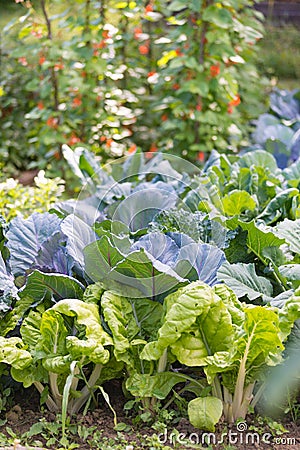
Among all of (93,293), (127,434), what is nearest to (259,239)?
(93,293)

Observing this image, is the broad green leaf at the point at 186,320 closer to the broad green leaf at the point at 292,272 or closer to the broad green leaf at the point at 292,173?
the broad green leaf at the point at 292,272

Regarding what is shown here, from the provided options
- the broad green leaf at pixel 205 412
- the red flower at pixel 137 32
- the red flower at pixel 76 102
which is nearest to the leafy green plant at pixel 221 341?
the broad green leaf at pixel 205 412

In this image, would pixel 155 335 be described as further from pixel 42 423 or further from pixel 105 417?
pixel 42 423

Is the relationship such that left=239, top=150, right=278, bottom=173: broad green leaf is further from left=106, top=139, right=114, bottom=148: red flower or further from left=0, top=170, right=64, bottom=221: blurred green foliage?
left=106, top=139, right=114, bottom=148: red flower

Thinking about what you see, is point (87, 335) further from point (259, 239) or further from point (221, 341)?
point (259, 239)

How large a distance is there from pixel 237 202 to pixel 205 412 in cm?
121

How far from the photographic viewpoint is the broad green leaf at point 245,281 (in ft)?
8.05

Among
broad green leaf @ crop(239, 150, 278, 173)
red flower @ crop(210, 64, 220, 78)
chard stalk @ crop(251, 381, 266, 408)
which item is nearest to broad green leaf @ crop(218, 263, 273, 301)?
chard stalk @ crop(251, 381, 266, 408)

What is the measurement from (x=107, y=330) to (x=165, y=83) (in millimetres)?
3048

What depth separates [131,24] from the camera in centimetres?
567

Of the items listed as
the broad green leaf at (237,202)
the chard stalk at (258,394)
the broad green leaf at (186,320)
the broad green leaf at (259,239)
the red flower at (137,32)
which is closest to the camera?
the broad green leaf at (186,320)

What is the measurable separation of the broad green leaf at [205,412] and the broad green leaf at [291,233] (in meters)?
0.77

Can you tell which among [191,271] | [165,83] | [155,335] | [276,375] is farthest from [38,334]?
[165,83]

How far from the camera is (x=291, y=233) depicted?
2.71 m
